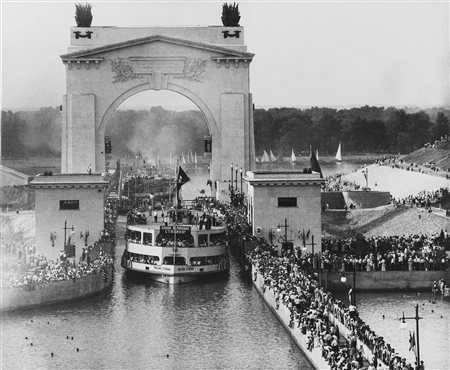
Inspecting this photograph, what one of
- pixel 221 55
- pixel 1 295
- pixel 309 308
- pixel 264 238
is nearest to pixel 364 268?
pixel 264 238

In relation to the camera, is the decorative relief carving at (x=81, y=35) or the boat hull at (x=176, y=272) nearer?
the boat hull at (x=176, y=272)

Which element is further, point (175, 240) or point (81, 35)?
point (81, 35)

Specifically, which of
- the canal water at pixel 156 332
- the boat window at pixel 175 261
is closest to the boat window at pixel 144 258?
the boat window at pixel 175 261

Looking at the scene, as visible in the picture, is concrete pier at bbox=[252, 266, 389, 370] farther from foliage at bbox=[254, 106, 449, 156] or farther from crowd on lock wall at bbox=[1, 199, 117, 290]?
foliage at bbox=[254, 106, 449, 156]

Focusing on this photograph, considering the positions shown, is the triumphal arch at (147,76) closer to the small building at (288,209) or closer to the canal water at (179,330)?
the small building at (288,209)

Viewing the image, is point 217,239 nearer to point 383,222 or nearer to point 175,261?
point 175,261

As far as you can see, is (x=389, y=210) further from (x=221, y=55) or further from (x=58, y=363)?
(x=58, y=363)

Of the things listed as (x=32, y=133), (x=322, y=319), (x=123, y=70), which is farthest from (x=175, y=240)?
(x=32, y=133)

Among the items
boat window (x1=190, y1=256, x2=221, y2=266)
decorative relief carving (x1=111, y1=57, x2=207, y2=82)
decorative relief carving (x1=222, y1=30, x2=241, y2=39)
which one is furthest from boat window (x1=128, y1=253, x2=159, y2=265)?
decorative relief carving (x1=222, y1=30, x2=241, y2=39)
